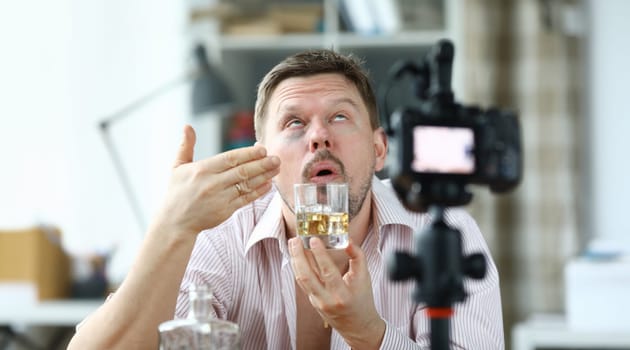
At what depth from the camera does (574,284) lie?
2963 millimetres

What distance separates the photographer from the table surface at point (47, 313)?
3137mm

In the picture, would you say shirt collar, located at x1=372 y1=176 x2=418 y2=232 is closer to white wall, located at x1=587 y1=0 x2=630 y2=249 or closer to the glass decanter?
the glass decanter

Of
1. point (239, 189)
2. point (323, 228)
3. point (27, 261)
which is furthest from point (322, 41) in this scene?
point (239, 189)

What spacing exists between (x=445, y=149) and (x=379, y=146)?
3.11 ft

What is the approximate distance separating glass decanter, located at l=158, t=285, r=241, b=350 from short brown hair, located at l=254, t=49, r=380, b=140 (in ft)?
2.49

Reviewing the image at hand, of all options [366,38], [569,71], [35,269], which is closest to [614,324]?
[569,71]

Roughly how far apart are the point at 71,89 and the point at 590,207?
226 cm

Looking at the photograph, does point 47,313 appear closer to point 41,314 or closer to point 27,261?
point 41,314

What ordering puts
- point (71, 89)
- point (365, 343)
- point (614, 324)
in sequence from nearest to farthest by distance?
1. point (365, 343)
2. point (614, 324)
3. point (71, 89)

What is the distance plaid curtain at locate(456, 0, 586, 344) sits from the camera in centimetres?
370

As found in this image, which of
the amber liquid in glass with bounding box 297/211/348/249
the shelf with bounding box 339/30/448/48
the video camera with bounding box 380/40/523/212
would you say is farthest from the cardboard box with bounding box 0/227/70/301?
the video camera with bounding box 380/40/523/212

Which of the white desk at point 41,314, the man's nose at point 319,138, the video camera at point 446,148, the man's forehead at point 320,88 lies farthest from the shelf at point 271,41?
the video camera at point 446,148

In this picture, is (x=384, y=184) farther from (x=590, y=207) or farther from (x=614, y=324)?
(x=590, y=207)

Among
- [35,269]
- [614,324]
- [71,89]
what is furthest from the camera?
[71,89]
